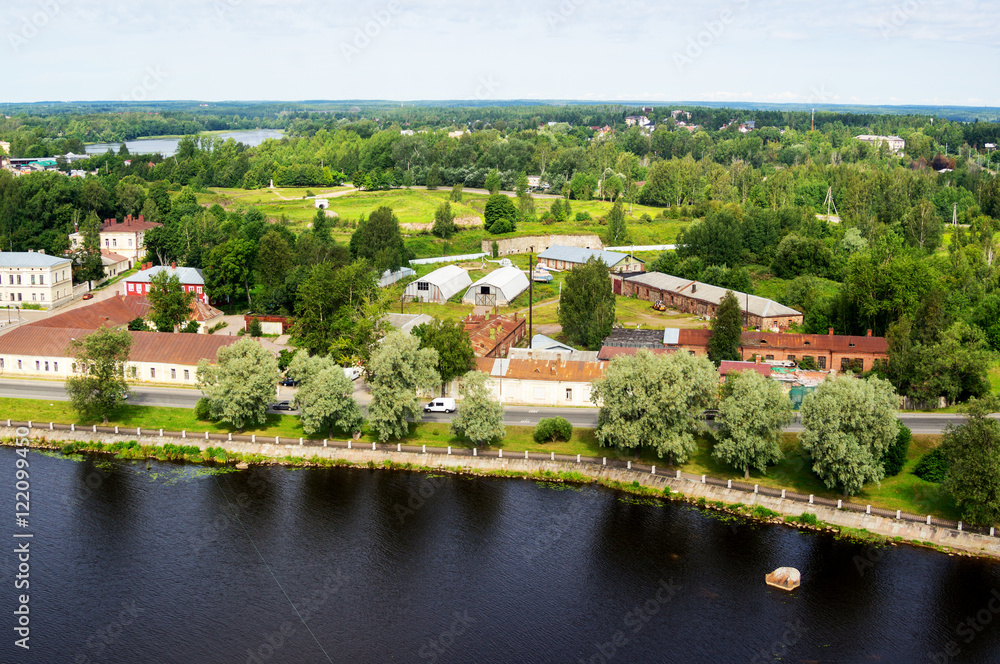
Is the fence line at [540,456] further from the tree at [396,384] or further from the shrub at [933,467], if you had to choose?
the shrub at [933,467]

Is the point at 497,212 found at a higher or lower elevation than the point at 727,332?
higher

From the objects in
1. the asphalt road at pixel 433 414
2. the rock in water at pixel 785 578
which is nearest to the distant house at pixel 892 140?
the asphalt road at pixel 433 414

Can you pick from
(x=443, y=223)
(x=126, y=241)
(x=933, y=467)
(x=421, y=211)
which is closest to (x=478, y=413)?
(x=933, y=467)

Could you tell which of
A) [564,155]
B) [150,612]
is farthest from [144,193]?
[150,612]

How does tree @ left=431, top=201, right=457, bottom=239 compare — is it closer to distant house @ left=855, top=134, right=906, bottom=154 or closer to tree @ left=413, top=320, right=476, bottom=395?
tree @ left=413, top=320, right=476, bottom=395

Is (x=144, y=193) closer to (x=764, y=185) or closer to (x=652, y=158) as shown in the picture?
(x=764, y=185)

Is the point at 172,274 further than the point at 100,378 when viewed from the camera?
Yes

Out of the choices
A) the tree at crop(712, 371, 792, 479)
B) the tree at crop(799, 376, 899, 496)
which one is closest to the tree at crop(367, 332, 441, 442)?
the tree at crop(712, 371, 792, 479)

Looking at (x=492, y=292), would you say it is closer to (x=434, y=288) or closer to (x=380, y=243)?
(x=434, y=288)
